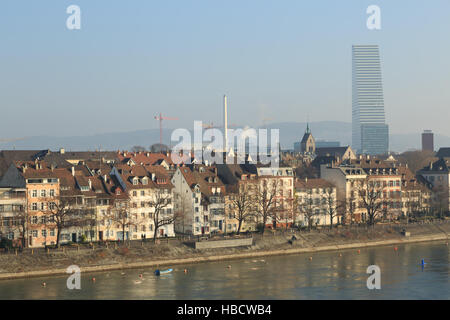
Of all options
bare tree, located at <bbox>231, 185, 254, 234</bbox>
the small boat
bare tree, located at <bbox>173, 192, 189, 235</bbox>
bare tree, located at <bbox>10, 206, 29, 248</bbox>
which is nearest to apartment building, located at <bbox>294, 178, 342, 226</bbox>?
bare tree, located at <bbox>231, 185, 254, 234</bbox>

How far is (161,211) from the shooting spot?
298 feet

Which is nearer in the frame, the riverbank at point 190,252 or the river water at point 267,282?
the river water at point 267,282

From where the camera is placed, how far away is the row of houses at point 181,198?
80.6 meters

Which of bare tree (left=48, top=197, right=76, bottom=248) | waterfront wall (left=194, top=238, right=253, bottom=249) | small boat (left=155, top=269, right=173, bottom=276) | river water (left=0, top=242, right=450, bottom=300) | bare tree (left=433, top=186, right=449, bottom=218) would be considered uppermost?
bare tree (left=48, top=197, right=76, bottom=248)

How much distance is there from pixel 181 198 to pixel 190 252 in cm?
1264

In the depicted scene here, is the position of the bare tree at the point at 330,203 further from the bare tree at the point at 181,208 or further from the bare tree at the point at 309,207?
the bare tree at the point at 181,208

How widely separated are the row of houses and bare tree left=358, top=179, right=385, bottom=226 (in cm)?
27

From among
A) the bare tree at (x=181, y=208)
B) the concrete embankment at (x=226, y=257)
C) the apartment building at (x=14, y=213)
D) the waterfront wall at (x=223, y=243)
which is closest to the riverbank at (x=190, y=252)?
the concrete embankment at (x=226, y=257)

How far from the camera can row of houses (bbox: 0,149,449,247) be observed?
8056 cm

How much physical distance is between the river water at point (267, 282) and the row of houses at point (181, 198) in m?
9.60

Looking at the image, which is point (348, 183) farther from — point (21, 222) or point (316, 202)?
point (21, 222)

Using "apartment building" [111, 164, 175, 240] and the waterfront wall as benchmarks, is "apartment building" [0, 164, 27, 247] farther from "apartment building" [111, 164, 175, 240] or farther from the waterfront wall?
the waterfront wall
